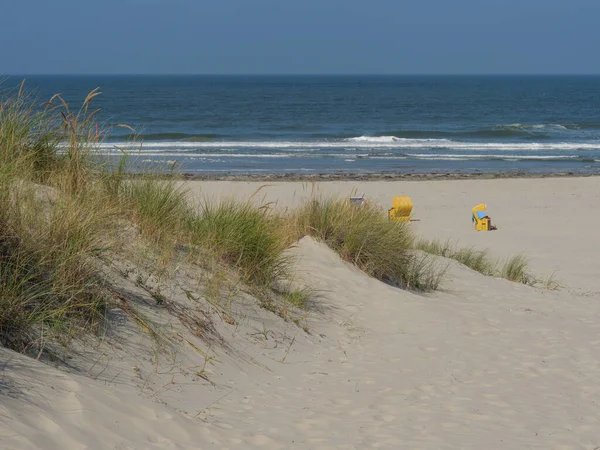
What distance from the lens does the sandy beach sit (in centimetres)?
→ 352

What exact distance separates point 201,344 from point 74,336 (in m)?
0.95

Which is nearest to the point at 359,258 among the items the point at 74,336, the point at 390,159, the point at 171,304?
the point at 171,304

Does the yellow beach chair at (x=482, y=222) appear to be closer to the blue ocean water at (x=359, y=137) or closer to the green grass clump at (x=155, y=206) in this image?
the blue ocean water at (x=359, y=137)

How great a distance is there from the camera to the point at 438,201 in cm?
1805

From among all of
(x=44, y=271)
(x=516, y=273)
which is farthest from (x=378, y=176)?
(x=44, y=271)

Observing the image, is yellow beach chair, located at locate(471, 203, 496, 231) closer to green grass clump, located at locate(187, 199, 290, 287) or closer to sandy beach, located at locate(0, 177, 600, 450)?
sandy beach, located at locate(0, 177, 600, 450)

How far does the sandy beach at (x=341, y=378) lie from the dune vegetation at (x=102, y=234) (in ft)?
0.86

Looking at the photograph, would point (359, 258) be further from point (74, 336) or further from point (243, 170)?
point (243, 170)

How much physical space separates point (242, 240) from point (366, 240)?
6.89 ft

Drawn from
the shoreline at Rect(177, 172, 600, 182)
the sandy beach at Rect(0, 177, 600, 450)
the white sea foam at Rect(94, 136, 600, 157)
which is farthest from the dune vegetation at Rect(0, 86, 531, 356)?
the white sea foam at Rect(94, 136, 600, 157)

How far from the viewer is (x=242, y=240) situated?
646 cm

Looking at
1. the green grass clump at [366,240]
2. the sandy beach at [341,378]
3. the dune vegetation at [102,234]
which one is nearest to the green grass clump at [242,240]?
the dune vegetation at [102,234]

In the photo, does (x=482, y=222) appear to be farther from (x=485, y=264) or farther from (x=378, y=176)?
(x=378, y=176)

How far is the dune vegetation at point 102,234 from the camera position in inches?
168
